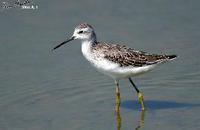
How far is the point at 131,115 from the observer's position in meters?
13.3

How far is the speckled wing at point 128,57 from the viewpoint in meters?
13.3

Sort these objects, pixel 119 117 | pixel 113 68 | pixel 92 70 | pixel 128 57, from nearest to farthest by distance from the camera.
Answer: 1. pixel 119 117
2. pixel 113 68
3. pixel 128 57
4. pixel 92 70

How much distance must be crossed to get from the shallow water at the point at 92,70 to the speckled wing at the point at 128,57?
1.02 meters

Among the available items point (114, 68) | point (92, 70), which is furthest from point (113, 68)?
point (92, 70)

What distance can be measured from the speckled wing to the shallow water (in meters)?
1.02

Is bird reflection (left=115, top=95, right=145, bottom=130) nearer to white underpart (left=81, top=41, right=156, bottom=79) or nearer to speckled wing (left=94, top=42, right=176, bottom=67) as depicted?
white underpart (left=81, top=41, right=156, bottom=79)

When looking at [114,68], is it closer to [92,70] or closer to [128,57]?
[128,57]

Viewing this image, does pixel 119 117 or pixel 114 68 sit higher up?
pixel 114 68

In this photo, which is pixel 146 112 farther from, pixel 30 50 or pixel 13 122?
pixel 30 50

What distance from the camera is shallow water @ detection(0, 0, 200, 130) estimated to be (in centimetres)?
1287

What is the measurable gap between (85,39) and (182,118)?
2.80 metres

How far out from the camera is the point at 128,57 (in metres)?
13.5

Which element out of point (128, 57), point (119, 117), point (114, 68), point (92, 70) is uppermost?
point (128, 57)

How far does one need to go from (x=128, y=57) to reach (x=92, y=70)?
192 centimetres
